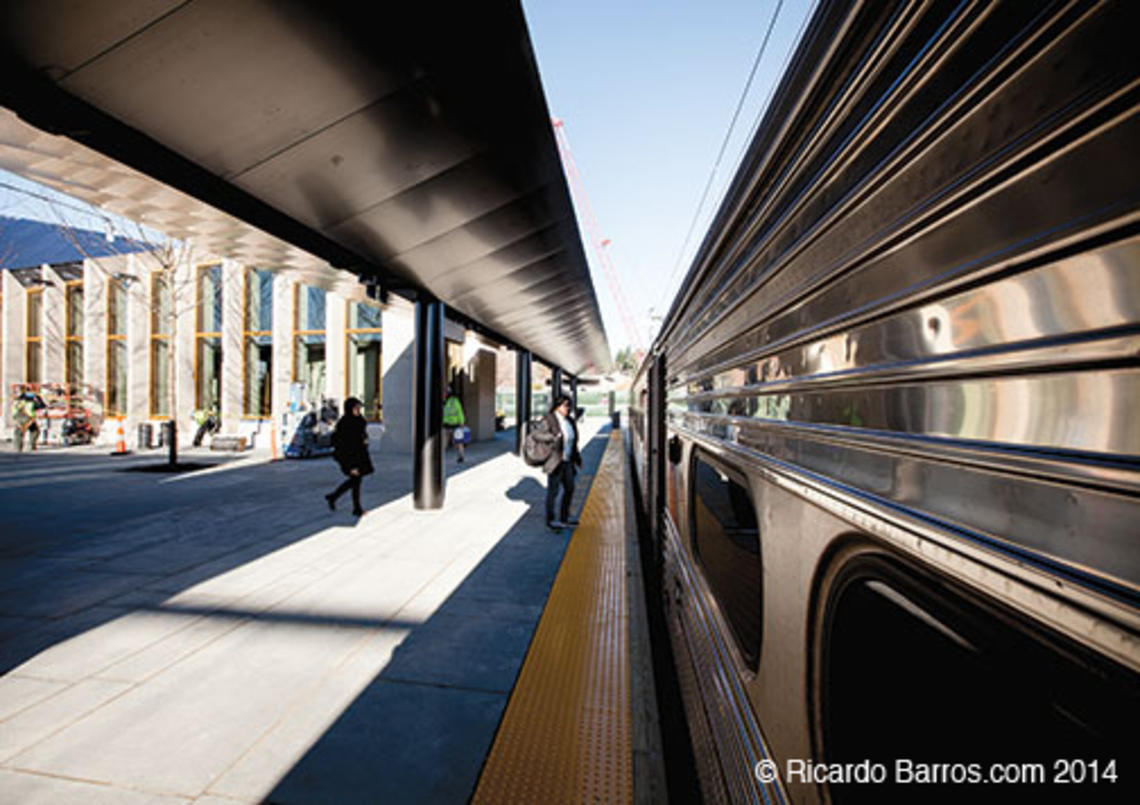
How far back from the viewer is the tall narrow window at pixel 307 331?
16.0 m

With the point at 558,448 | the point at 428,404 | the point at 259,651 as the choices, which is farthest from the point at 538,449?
the point at 259,651

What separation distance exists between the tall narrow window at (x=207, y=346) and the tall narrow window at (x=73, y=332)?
20.0ft

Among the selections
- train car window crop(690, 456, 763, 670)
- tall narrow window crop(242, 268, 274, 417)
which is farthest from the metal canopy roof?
tall narrow window crop(242, 268, 274, 417)

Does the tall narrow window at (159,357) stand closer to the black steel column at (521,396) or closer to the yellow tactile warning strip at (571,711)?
the black steel column at (521,396)

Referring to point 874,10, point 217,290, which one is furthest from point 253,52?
point 217,290

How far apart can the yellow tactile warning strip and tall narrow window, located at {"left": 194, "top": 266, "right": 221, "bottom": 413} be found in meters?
17.9

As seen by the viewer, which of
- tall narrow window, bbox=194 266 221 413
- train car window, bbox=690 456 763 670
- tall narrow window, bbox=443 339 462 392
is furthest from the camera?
tall narrow window, bbox=194 266 221 413

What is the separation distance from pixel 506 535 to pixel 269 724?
338cm

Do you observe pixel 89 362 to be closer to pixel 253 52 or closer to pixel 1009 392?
pixel 253 52

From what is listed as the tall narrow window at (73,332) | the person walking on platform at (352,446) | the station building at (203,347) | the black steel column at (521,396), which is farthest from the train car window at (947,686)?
the tall narrow window at (73,332)

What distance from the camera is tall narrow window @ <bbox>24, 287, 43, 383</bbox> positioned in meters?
19.7

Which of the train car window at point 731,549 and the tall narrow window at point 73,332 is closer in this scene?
the train car window at point 731,549

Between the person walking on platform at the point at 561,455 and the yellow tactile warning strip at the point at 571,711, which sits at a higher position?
the person walking on platform at the point at 561,455

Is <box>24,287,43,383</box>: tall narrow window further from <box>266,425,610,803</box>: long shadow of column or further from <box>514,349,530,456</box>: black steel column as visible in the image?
<box>266,425,610,803</box>: long shadow of column
